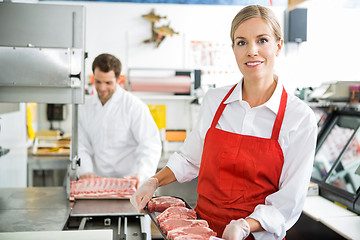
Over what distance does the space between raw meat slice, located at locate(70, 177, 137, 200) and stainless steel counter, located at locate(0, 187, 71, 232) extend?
0.09 meters

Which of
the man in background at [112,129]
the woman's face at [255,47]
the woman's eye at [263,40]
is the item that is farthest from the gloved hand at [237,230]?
the man in background at [112,129]

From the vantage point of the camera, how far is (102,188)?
7.69 ft

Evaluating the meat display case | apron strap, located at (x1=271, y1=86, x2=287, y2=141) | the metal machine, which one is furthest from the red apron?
the meat display case

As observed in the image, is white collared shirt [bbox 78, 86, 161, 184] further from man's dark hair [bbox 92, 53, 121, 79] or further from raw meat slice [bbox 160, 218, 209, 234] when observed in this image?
raw meat slice [bbox 160, 218, 209, 234]

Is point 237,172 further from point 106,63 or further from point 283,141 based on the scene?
point 106,63

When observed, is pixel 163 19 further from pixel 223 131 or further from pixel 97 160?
pixel 223 131

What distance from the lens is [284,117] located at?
1.55 meters

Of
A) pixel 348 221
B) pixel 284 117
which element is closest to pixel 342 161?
pixel 348 221

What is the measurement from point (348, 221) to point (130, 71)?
10.0ft

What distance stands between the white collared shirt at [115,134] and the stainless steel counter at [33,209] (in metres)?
0.57

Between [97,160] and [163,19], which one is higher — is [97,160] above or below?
below

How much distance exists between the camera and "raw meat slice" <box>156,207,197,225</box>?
1573 mm

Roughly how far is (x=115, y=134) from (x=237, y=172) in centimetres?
169

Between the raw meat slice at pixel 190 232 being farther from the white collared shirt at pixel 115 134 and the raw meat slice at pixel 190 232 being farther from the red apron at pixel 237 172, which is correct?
the white collared shirt at pixel 115 134
